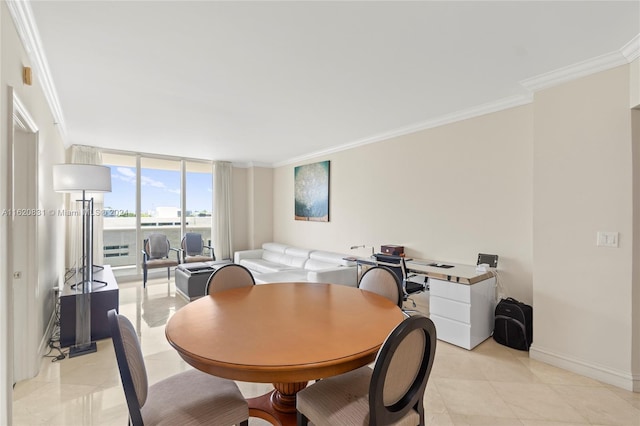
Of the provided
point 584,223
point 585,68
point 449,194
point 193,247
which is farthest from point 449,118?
point 193,247

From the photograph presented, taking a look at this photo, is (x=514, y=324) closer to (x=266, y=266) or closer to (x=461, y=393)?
(x=461, y=393)

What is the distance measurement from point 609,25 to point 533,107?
0.99 metres

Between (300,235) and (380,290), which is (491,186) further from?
(300,235)

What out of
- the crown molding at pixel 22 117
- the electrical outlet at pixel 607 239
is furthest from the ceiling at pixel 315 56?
the electrical outlet at pixel 607 239

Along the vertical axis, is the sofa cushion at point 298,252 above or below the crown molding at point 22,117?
below

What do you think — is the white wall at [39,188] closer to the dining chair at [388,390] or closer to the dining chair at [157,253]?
the dining chair at [157,253]

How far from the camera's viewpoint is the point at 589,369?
2488 mm

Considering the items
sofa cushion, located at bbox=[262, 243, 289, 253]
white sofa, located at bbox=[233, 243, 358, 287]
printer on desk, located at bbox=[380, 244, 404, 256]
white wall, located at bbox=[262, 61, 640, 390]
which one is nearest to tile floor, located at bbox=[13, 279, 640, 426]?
white wall, located at bbox=[262, 61, 640, 390]

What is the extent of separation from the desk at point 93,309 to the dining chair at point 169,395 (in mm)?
2324

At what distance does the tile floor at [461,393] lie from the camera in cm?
199

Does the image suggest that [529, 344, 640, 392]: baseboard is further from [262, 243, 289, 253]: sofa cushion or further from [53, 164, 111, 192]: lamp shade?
[53, 164, 111, 192]: lamp shade

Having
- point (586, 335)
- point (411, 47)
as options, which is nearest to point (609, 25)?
point (411, 47)

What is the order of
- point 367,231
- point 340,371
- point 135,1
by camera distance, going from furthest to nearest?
point 367,231 → point 135,1 → point 340,371

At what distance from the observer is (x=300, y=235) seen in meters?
6.40
